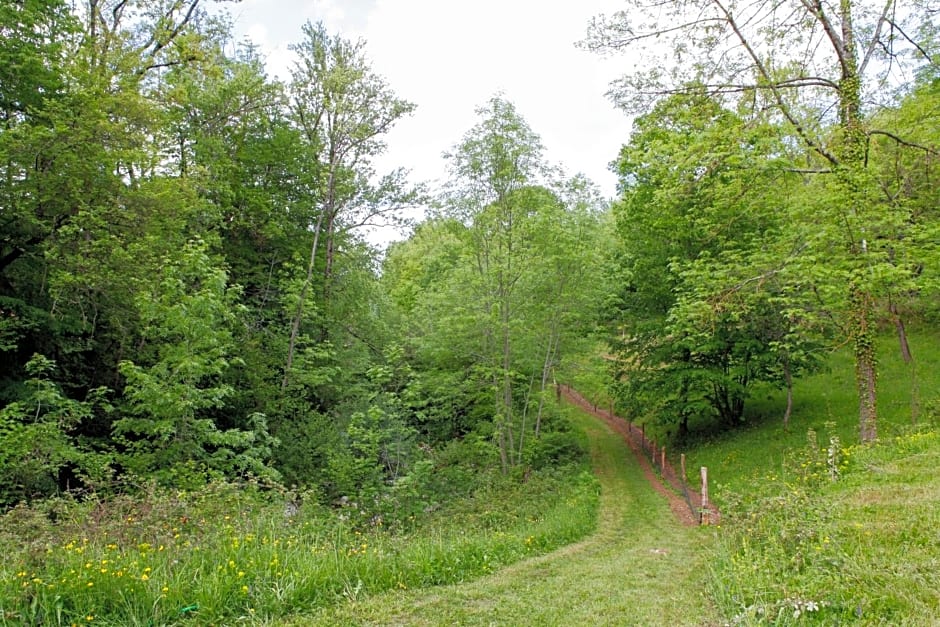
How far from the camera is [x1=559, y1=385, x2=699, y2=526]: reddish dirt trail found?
11891 mm

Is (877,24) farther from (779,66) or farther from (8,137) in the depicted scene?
(8,137)

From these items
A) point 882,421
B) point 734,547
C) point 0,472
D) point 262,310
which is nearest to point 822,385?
point 882,421

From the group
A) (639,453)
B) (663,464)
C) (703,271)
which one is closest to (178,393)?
(703,271)

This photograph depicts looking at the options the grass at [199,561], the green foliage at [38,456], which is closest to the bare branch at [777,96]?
the grass at [199,561]

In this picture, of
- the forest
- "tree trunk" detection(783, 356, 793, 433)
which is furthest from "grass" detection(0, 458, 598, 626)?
"tree trunk" detection(783, 356, 793, 433)

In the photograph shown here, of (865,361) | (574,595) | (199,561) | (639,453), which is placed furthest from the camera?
(639,453)

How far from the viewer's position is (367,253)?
18719 mm

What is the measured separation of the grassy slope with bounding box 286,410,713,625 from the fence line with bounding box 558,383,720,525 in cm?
285

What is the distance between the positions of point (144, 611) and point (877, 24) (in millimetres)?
14544

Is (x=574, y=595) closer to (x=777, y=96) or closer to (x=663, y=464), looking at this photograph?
(x=777, y=96)

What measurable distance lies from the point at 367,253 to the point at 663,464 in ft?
39.9

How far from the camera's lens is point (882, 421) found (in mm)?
12680

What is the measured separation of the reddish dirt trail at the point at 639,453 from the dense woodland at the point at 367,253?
242 cm

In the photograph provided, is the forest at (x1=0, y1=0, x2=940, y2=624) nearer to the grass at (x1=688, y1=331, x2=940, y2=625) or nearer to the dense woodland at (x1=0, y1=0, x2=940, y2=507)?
the dense woodland at (x1=0, y1=0, x2=940, y2=507)
